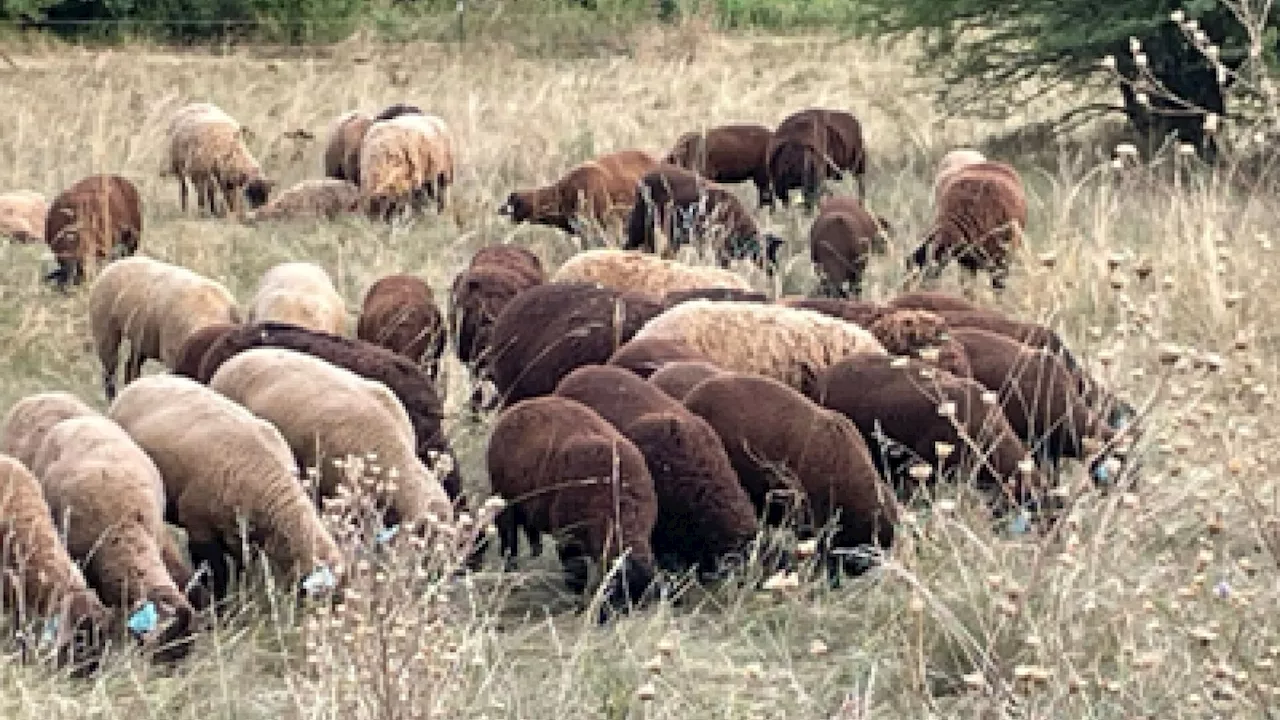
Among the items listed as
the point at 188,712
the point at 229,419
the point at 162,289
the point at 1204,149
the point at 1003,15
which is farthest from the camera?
the point at 1003,15

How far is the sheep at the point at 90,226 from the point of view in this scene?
10.6 m

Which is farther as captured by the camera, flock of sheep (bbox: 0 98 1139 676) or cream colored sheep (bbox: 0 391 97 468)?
cream colored sheep (bbox: 0 391 97 468)

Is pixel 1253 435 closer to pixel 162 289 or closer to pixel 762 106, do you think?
pixel 162 289

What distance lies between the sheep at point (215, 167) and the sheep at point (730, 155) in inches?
127

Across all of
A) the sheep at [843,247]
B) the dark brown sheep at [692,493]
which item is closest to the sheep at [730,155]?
the sheep at [843,247]

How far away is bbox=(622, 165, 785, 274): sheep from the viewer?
1009 cm

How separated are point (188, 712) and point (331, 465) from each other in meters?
1.37

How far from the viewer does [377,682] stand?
376 centimetres

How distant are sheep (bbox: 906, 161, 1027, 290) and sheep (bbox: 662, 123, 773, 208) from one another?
3384mm

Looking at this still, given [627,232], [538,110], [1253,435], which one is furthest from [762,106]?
[1253,435]

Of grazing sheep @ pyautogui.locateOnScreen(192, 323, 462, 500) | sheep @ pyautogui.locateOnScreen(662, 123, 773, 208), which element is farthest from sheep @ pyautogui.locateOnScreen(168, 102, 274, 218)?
grazing sheep @ pyautogui.locateOnScreen(192, 323, 462, 500)

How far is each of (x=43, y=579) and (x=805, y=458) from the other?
2348mm

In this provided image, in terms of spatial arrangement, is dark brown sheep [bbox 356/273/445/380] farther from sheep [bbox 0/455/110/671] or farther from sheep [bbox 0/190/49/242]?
sheep [bbox 0/190/49/242]

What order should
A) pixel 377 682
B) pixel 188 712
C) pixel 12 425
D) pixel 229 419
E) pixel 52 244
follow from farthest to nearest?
pixel 52 244 < pixel 12 425 < pixel 229 419 < pixel 188 712 < pixel 377 682
